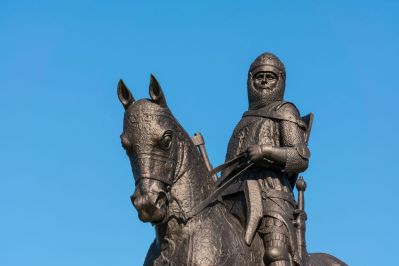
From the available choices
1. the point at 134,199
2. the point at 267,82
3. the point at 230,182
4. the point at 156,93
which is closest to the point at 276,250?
the point at 230,182

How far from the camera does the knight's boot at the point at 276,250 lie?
9508mm

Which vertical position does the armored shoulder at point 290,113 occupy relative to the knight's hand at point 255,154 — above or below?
above

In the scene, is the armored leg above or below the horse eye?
below

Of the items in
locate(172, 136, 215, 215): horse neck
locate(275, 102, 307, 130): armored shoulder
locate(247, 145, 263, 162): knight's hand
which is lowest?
locate(172, 136, 215, 215): horse neck

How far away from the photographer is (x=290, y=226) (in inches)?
388

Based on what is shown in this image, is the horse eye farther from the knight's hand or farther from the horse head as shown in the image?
the knight's hand

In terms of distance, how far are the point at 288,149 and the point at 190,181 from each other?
1.73 metres

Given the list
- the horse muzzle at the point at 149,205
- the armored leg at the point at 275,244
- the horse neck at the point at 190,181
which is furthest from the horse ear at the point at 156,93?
the armored leg at the point at 275,244

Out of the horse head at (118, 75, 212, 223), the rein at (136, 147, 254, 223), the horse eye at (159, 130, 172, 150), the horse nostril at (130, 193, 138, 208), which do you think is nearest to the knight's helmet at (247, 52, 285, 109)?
the rein at (136, 147, 254, 223)

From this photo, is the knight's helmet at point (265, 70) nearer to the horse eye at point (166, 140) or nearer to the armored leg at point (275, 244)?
the armored leg at point (275, 244)

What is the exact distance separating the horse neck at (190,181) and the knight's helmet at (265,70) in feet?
6.84

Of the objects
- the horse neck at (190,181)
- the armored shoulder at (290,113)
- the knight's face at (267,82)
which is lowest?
the horse neck at (190,181)

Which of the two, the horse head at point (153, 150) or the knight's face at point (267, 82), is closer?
the horse head at point (153, 150)

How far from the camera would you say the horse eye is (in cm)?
862
